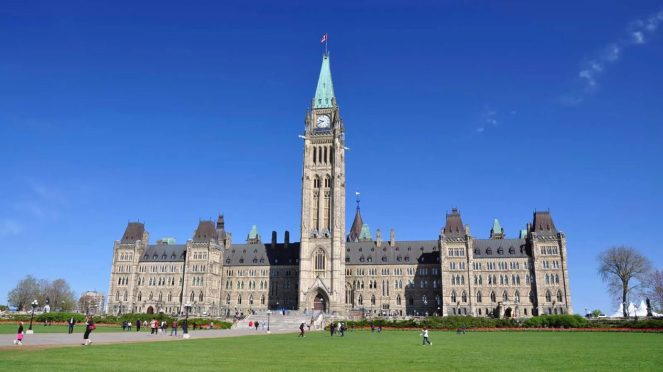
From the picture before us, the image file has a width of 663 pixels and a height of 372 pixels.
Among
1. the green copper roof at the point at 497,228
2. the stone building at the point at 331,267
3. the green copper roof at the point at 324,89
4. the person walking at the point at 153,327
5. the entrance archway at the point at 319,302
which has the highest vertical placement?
the green copper roof at the point at 324,89

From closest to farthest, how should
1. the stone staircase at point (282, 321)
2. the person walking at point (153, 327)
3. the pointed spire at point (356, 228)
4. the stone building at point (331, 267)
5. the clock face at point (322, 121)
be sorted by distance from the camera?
the person walking at point (153, 327)
the stone staircase at point (282, 321)
the stone building at point (331, 267)
the clock face at point (322, 121)
the pointed spire at point (356, 228)

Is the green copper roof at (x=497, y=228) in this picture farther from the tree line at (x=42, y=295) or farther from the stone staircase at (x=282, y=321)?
the tree line at (x=42, y=295)

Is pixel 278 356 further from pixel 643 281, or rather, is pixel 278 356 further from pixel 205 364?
pixel 643 281

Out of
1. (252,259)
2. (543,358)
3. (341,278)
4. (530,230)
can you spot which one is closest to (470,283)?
(530,230)

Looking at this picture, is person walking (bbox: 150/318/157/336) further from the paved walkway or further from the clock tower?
the clock tower

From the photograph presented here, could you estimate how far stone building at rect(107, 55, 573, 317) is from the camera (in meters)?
104

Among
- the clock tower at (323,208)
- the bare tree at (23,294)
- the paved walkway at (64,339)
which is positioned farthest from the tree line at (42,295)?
the paved walkway at (64,339)

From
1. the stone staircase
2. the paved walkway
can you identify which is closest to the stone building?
the stone staircase

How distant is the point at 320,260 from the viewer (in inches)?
4250

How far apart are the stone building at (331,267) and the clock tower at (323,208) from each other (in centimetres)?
21

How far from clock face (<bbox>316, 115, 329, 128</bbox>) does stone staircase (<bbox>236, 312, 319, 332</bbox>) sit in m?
41.1

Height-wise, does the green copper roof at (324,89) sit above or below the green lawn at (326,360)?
above

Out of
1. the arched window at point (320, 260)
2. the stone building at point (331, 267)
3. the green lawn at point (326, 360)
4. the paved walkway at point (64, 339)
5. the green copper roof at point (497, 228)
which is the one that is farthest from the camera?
the green copper roof at point (497, 228)

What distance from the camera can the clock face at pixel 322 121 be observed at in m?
116
